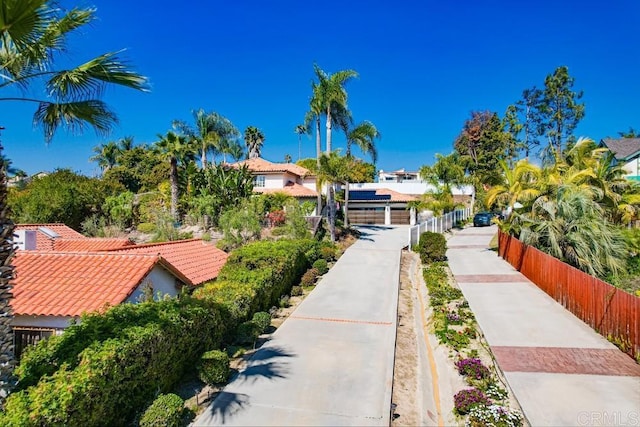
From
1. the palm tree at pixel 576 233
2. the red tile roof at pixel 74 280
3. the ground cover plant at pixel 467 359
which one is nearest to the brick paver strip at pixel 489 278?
the ground cover plant at pixel 467 359

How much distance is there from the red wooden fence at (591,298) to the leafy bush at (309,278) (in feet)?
28.5

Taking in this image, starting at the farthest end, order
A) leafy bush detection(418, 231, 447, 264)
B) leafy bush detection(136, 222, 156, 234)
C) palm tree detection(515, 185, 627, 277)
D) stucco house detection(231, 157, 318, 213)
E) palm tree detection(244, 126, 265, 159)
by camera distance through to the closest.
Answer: palm tree detection(244, 126, 265, 159)
stucco house detection(231, 157, 318, 213)
leafy bush detection(136, 222, 156, 234)
leafy bush detection(418, 231, 447, 264)
palm tree detection(515, 185, 627, 277)

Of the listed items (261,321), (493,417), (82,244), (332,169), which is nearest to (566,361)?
(493,417)

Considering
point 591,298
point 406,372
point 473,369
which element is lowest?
point 406,372

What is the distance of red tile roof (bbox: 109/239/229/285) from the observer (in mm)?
14341

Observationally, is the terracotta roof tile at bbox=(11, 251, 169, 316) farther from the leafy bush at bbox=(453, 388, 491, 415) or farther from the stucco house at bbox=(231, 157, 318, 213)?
the stucco house at bbox=(231, 157, 318, 213)

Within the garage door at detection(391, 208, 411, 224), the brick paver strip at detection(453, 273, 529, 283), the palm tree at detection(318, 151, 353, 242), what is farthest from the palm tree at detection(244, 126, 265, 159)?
the brick paver strip at detection(453, 273, 529, 283)

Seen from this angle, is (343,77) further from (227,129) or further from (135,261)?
(135,261)

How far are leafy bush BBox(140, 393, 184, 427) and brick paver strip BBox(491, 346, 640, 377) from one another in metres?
6.45

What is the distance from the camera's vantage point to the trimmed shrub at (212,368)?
7863mm

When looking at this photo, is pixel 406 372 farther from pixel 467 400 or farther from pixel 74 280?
pixel 74 280

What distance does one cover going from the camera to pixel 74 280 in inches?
415

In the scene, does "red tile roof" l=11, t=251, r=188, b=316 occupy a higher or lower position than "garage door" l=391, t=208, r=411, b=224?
lower

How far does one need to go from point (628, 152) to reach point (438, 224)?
50.5 ft
